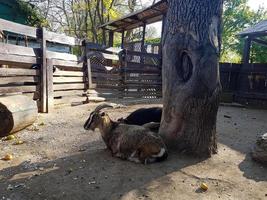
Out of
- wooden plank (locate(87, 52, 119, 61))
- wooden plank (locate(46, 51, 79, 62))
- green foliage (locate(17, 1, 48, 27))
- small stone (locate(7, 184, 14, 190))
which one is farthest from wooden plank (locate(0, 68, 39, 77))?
green foliage (locate(17, 1, 48, 27))

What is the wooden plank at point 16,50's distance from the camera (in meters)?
6.57

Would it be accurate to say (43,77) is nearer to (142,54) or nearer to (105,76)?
(105,76)

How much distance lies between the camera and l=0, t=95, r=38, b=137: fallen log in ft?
18.4

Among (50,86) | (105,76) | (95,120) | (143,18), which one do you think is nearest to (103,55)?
(105,76)

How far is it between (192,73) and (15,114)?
131 inches

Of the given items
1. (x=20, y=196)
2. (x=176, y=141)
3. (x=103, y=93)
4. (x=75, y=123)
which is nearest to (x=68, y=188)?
(x=20, y=196)

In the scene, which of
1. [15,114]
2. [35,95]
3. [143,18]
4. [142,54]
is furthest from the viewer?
[143,18]

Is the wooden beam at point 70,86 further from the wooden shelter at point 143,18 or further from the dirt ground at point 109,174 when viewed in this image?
the wooden shelter at point 143,18

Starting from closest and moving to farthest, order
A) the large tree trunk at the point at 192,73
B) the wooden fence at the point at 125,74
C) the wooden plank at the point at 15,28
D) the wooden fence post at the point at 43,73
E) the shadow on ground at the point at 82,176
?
the shadow on ground at the point at 82,176 < the large tree trunk at the point at 192,73 < the wooden plank at the point at 15,28 < the wooden fence post at the point at 43,73 < the wooden fence at the point at 125,74

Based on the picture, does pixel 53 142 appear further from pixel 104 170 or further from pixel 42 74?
pixel 42 74

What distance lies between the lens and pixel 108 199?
3422 mm

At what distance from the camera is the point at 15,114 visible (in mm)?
5668

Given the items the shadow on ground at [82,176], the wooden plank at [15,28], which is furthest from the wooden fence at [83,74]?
the shadow on ground at [82,176]

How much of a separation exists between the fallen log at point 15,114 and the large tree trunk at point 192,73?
112 inches
